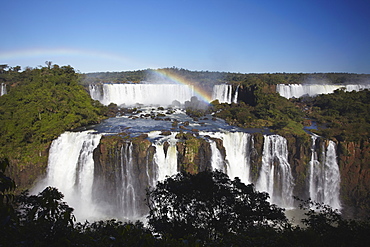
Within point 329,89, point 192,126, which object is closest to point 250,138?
point 192,126

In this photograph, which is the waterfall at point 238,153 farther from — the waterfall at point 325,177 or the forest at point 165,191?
the waterfall at point 325,177

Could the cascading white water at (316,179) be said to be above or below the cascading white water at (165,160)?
below

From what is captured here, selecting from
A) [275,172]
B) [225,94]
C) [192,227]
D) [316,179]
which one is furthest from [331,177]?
[225,94]

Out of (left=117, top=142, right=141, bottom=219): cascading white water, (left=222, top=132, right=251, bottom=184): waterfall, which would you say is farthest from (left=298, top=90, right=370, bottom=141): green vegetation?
(left=117, top=142, right=141, bottom=219): cascading white water

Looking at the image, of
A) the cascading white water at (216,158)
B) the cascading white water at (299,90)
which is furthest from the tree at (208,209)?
the cascading white water at (299,90)

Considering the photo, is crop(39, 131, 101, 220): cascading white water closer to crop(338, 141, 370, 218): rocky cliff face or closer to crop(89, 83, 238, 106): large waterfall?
crop(338, 141, 370, 218): rocky cliff face

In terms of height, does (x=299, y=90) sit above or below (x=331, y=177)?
above

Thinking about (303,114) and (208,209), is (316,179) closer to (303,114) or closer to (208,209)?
(303,114)
